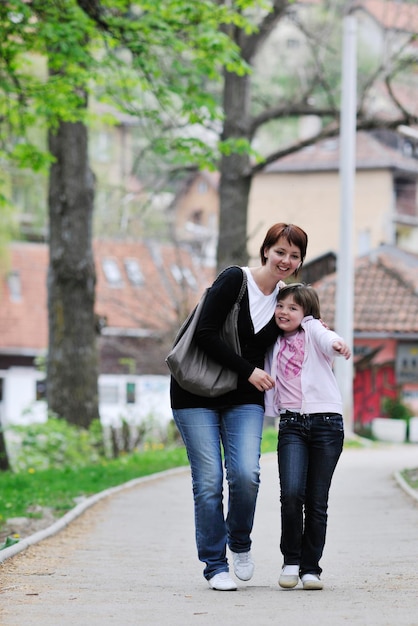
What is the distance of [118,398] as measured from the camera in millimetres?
48062

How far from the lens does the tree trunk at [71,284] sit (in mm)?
21406

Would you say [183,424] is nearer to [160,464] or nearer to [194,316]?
[194,316]

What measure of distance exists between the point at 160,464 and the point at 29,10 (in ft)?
23.9

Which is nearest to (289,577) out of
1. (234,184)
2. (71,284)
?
(71,284)

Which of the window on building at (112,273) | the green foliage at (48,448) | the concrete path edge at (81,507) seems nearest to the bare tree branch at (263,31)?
the green foliage at (48,448)

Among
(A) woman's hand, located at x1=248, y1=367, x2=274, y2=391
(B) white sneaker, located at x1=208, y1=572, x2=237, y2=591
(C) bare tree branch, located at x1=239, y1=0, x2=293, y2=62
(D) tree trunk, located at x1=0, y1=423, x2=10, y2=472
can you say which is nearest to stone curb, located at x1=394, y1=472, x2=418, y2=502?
(D) tree trunk, located at x1=0, y1=423, x2=10, y2=472

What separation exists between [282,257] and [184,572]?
2592 millimetres

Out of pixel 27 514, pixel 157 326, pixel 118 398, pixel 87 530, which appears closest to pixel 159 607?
pixel 87 530

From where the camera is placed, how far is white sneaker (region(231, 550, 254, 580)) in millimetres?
7377

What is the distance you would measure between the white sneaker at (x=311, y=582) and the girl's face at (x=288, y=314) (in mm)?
1353

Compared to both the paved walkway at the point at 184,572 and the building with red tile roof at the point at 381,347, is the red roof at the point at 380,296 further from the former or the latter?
the paved walkway at the point at 184,572

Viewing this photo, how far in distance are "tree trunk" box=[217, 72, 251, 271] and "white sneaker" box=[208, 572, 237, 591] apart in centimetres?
1738

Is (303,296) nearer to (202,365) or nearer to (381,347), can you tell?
(202,365)

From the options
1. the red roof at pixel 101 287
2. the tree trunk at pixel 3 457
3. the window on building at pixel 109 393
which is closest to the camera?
the tree trunk at pixel 3 457
